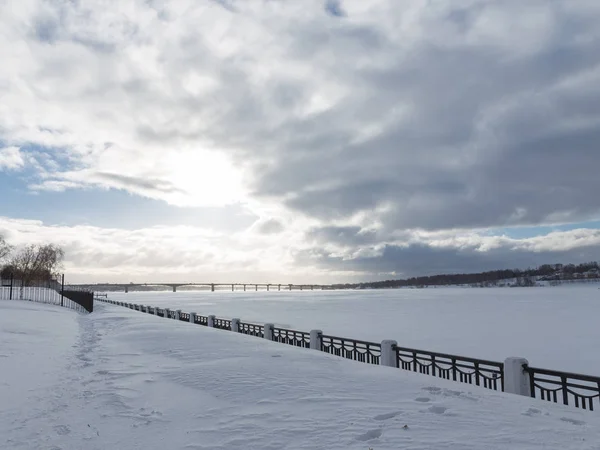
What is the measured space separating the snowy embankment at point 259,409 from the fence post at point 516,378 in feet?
2.77

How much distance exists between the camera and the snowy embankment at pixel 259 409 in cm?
652

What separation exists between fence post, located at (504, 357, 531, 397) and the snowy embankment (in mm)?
844

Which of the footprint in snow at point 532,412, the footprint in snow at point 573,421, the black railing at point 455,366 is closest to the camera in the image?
the footprint in snow at point 573,421

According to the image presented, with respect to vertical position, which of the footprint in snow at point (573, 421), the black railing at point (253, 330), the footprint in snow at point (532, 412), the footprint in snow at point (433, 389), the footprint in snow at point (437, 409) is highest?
the footprint in snow at point (437, 409)

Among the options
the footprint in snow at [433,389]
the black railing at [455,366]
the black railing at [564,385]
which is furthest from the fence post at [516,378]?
the footprint in snow at [433,389]

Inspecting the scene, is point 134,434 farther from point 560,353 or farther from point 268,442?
point 560,353

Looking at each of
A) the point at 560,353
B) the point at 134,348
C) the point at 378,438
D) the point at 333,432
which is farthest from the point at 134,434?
the point at 560,353

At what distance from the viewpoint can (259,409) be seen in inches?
321

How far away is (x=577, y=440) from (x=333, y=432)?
3300 millimetres

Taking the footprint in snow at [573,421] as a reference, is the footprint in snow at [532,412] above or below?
above

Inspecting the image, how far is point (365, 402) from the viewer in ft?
27.6

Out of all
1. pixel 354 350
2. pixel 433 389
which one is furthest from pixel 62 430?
pixel 354 350

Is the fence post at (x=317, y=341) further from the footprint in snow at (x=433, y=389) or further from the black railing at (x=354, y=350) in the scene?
the footprint in snow at (x=433, y=389)

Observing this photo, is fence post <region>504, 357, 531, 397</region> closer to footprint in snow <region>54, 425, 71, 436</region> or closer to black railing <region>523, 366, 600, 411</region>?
black railing <region>523, 366, 600, 411</region>
